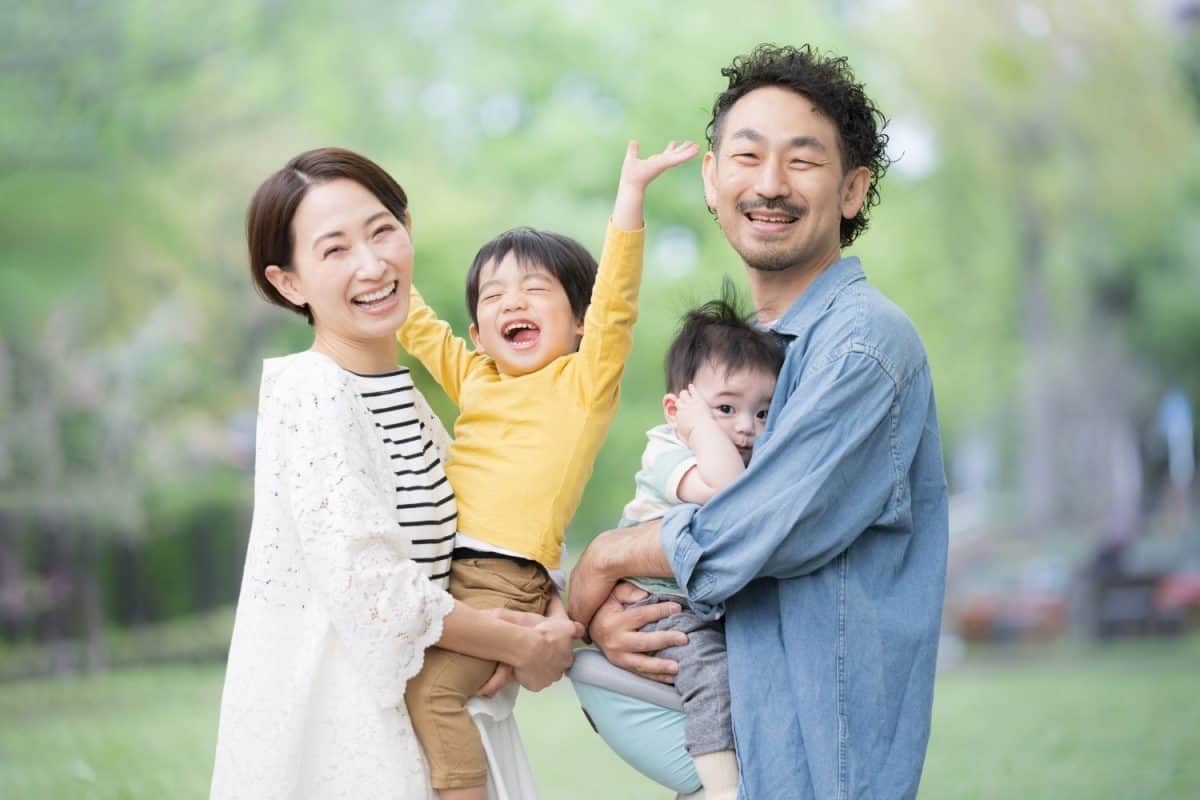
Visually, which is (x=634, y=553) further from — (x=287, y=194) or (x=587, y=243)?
(x=587, y=243)

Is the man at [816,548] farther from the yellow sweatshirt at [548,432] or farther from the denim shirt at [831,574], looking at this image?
the yellow sweatshirt at [548,432]

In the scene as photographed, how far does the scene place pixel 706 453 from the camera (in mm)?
2055

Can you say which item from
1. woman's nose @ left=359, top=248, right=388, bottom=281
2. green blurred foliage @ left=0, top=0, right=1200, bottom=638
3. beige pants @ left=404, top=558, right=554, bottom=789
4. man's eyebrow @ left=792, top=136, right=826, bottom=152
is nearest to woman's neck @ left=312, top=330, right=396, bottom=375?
woman's nose @ left=359, top=248, right=388, bottom=281

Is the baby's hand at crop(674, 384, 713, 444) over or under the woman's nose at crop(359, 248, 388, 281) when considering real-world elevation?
under

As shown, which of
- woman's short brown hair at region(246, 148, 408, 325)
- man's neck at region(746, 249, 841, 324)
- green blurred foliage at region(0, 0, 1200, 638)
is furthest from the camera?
green blurred foliage at region(0, 0, 1200, 638)

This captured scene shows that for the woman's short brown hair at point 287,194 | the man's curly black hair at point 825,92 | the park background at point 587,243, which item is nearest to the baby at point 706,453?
the man's curly black hair at point 825,92

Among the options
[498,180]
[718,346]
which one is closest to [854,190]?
[718,346]

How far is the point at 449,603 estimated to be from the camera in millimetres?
1945

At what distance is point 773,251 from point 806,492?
452 millimetres

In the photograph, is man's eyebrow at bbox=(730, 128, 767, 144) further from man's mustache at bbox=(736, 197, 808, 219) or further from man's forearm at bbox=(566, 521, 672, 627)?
man's forearm at bbox=(566, 521, 672, 627)

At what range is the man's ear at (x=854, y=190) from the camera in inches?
88.5

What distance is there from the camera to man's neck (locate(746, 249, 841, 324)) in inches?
87.5

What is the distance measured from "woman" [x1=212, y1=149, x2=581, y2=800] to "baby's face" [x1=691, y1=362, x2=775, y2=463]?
41cm

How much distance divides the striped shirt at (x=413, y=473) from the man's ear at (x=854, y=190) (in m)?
0.77
